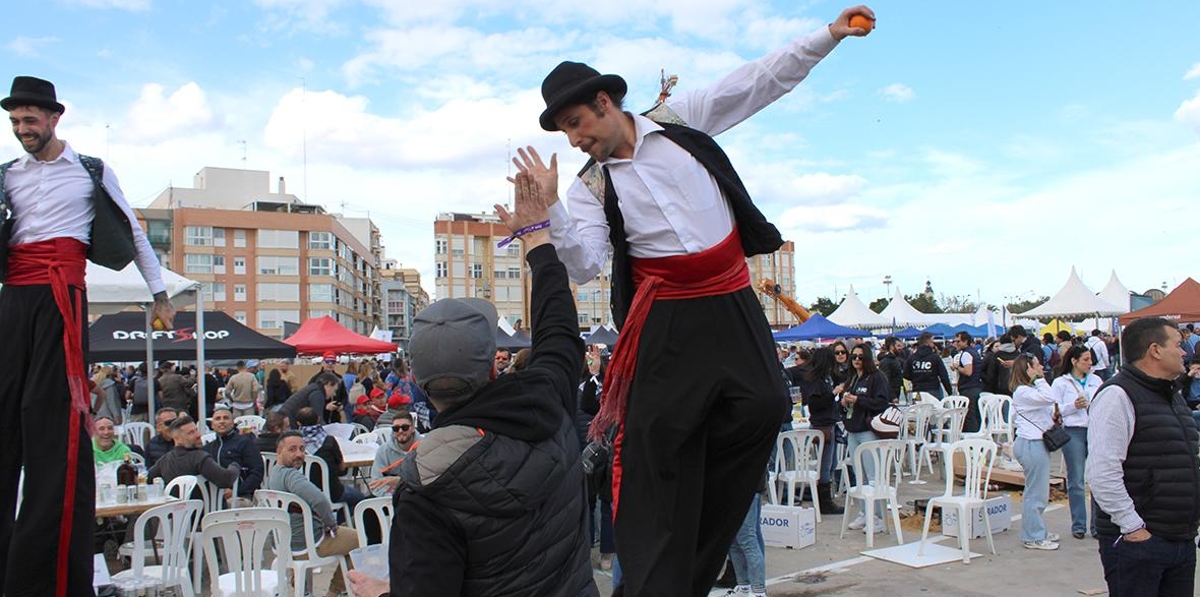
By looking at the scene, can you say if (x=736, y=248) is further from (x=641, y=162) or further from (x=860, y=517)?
(x=860, y=517)

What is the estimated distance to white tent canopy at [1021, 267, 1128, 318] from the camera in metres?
21.6

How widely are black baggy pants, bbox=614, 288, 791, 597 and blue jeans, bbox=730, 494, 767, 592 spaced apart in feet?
12.1

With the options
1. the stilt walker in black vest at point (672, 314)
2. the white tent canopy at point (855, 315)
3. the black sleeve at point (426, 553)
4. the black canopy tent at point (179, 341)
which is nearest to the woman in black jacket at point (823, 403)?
the stilt walker in black vest at point (672, 314)

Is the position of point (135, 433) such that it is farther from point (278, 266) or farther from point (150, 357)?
point (278, 266)

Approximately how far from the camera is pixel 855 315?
1031 inches

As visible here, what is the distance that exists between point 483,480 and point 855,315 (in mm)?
25579

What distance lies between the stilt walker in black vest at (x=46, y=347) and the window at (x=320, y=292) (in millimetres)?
70223

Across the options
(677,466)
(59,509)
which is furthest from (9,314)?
(677,466)

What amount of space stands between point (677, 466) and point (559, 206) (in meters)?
0.70

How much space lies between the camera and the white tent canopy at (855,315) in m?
25.8

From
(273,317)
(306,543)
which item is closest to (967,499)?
(306,543)

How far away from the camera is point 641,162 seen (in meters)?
2.31

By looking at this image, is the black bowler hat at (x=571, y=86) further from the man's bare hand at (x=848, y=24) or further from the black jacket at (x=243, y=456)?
the black jacket at (x=243, y=456)

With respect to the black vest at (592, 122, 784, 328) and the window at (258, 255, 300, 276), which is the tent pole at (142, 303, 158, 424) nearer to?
the black vest at (592, 122, 784, 328)
